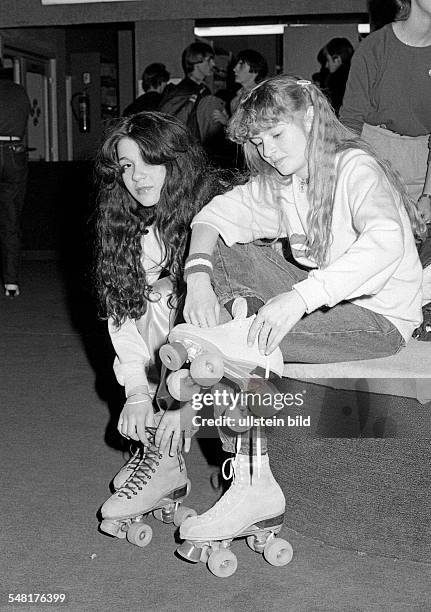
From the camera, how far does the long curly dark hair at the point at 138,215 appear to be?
1.93 meters

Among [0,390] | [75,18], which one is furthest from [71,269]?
[0,390]

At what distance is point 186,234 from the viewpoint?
6.51 feet

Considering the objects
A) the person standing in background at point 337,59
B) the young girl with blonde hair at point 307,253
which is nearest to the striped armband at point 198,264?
the young girl with blonde hair at point 307,253

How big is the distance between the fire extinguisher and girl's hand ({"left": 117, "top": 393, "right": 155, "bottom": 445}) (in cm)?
920

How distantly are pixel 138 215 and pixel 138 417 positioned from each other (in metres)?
0.46

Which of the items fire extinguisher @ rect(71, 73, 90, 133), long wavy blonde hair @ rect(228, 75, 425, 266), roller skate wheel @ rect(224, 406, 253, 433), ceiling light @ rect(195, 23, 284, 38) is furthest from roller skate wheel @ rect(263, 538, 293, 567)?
fire extinguisher @ rect(71, 73, 90, 133)

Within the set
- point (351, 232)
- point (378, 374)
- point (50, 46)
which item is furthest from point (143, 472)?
point (50, 46)

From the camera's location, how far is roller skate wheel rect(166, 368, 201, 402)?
63.4 inches

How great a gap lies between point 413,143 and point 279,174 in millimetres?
718

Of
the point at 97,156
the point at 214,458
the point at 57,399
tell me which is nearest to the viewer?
the point at 97,156

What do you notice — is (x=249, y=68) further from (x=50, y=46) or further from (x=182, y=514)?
(x=50, y=46)

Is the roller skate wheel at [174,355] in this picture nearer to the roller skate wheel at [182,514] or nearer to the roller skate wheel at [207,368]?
the roller skate wheel at [207,368]

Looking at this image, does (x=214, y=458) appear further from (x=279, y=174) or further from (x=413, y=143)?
(x=413, y=143)

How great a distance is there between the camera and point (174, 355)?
1540 mm
